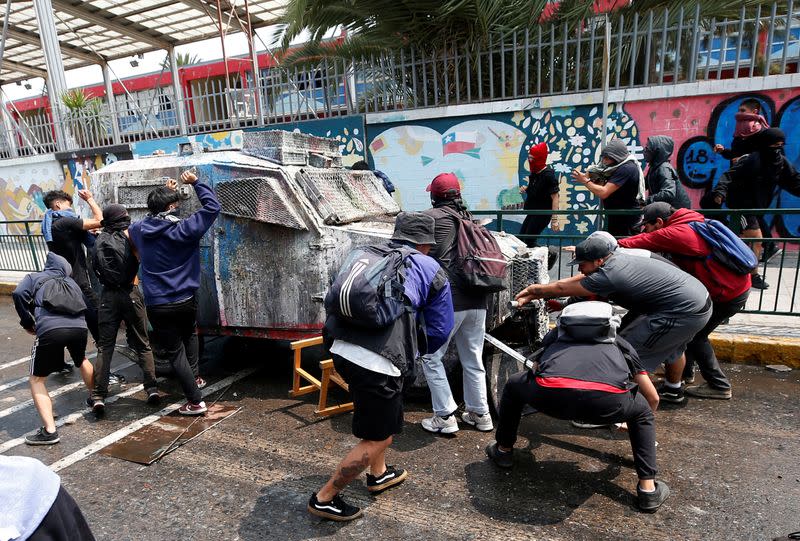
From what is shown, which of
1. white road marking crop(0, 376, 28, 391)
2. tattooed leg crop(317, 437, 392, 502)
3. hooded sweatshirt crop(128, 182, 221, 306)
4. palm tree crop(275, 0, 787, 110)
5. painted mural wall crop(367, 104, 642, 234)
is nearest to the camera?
tattooed leg crop(317, 437, 392, 502)

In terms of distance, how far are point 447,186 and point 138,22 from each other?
16646mm

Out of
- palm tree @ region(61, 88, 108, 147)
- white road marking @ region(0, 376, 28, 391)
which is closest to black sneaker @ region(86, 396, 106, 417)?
white road marking @ region(0, 376, 28, 391)

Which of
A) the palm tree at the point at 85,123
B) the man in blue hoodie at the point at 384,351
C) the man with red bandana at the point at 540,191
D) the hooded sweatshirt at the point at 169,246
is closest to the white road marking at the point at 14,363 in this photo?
the hooded sweatshirt at the point at 169,246

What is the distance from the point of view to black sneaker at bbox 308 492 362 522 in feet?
9.07

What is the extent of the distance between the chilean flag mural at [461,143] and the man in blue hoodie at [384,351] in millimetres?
6412

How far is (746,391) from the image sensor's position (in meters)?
4.19

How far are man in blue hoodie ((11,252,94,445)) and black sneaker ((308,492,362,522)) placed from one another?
2.35 m

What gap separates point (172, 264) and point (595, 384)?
3.20 meters

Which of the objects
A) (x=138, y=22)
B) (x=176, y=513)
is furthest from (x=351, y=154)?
(x=138, y=22)

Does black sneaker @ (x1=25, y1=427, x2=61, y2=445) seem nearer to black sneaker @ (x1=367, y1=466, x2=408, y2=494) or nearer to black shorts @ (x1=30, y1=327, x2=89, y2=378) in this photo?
black shorts @ (x1=30, y1=327, x2=89, y2=378)

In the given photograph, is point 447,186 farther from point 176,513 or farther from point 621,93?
point 621,93

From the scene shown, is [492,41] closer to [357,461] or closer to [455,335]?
[455,335]

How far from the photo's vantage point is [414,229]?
113 inches

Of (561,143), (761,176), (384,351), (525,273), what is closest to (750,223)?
(761,176)
